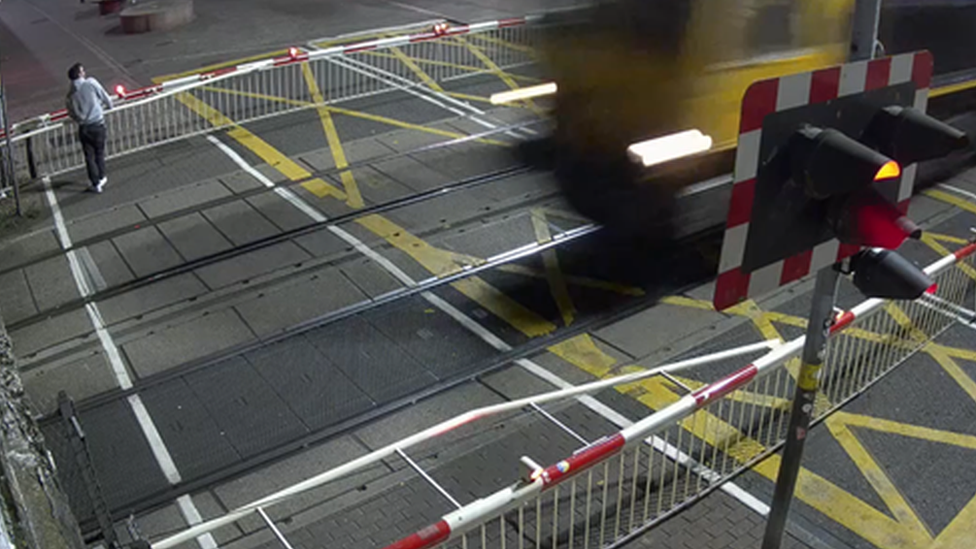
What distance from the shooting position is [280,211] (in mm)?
10047

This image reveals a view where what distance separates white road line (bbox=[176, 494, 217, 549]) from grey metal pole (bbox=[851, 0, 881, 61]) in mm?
4495

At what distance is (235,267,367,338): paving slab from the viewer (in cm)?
786

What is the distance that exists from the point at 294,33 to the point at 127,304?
39.8 feet

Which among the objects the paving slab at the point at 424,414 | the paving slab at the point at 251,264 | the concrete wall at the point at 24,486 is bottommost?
the paving slab at the point at 424,414

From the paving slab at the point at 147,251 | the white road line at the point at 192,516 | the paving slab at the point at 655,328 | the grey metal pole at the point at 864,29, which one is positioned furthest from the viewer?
the paving slab at the point at 147,251

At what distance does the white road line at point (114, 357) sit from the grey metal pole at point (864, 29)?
4498 millimetres

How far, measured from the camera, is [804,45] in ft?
26.8

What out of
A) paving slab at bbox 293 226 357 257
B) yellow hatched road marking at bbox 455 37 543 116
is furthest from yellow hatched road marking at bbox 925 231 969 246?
paving slab at bbox 293 226 357 257

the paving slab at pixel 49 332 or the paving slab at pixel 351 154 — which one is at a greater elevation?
the paving slab at pixel 351 154

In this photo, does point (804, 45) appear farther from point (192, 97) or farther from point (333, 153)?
point (192, 97)

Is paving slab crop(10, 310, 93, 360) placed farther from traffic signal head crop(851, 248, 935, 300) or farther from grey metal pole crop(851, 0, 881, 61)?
grey metal pole crop(851, 0, 881, 61)

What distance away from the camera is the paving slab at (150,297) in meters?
8.13

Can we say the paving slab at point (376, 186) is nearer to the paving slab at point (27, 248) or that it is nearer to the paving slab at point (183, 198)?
the paving slab at point (183, 198)

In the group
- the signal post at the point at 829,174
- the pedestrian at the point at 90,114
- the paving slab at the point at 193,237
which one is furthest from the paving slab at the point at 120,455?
the pedestrian at the point at 90,114
